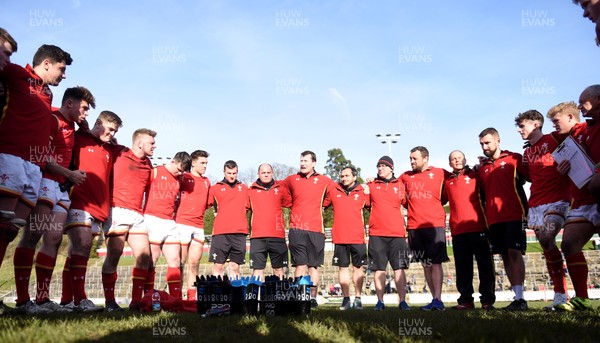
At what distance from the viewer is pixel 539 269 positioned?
32.4 meters

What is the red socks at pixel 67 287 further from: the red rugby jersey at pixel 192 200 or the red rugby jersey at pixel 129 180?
the red rugby jersey at pixel 192 200

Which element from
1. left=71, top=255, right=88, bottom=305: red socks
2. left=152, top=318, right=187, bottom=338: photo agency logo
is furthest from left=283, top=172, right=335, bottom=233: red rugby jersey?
left=152, top=318, right=187, bottom=338: photo agency logo

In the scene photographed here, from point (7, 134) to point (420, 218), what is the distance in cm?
741

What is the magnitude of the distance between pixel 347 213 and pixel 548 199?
416cm

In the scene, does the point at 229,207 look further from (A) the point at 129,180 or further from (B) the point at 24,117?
(B) the point at 24,117

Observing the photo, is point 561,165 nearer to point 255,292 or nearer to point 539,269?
point 255,292

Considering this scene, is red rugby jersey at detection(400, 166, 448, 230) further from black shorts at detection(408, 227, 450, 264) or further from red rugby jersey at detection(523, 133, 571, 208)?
red rugby jersey at detection(523, 133, 571, 208)

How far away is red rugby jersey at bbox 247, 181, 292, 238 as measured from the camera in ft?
35.0

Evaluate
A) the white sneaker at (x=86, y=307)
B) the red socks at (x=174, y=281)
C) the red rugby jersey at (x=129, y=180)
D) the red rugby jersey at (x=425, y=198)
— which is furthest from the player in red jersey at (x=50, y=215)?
the red rugby jersey at (x=425, y=198)

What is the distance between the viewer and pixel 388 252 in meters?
10.3

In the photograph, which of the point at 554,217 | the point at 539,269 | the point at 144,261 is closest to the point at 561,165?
the point at 554,217

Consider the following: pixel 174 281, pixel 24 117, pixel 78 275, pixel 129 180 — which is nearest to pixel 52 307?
pixel 78 275

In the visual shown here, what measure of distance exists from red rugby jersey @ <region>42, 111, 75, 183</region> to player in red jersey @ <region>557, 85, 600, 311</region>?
6958 mm

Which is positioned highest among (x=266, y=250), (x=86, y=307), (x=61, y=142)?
(x=61, y=142)
